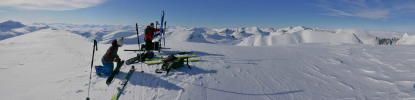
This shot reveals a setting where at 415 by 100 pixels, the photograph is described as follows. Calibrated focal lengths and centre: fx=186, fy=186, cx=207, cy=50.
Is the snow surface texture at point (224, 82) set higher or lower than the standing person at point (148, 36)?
lower

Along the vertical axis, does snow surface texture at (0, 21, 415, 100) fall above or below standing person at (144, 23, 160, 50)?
below

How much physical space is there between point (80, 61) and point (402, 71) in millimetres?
16207

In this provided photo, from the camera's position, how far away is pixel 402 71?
27.8 feet

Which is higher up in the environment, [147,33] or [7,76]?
[147,33]

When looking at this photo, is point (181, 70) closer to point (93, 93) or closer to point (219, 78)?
point (219, 78)

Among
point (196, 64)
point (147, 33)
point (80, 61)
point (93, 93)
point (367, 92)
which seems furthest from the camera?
point (147, 33)

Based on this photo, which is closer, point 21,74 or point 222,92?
point 222,92

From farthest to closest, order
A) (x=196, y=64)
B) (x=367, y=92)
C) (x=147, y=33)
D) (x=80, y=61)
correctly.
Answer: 1. (x=147, y=33)
2. (x=80, y=61)
3. (x=196, y=64)
4. (x=367, y=92)

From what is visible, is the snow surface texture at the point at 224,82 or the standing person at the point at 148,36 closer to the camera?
the snow surface texture at the point at 224,82

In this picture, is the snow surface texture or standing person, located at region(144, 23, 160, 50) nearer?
the snow surface texture

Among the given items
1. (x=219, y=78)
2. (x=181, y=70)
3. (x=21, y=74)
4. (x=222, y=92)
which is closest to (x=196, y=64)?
(x=181, y=70)

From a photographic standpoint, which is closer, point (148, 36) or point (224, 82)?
point (224, 82)

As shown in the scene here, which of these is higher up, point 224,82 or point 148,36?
point 148,36

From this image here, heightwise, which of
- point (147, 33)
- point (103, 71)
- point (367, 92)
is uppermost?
point (147, 33)
